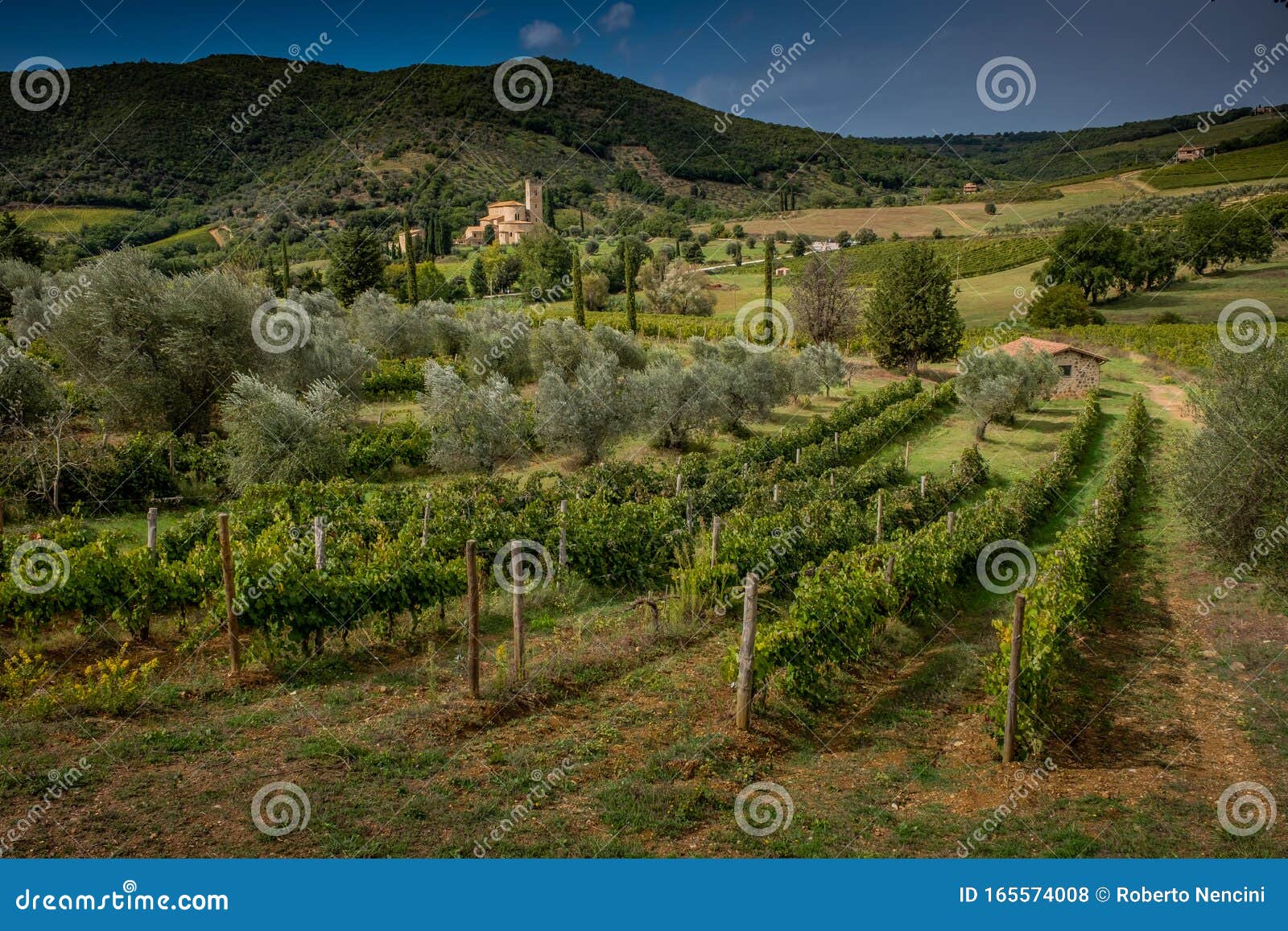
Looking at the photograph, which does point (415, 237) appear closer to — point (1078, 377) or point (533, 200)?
point (533, 200)

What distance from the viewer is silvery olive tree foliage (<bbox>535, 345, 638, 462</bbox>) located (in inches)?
976

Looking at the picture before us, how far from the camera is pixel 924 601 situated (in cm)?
1340

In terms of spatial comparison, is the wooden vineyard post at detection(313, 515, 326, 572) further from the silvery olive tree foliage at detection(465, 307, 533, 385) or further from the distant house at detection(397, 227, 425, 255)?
the distant house at detection(397, 227, 425, 255)

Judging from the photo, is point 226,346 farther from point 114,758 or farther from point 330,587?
point 114,758

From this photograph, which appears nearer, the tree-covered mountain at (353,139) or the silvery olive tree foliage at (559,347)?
the silvery olive tree foliage at (559,347)

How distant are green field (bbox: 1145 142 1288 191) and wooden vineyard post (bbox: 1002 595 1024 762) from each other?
92.2 metres

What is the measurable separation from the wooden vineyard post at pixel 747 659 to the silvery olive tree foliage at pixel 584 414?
661 inches

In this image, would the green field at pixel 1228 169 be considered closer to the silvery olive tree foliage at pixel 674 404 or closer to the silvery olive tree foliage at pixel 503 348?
the silvery olive tree foliage at pixel 674 404

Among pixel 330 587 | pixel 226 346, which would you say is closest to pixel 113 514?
pixel 226 346

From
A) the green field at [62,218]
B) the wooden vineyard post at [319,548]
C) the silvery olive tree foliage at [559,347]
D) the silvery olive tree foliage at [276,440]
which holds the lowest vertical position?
the wooden vineyard post at [319,548]

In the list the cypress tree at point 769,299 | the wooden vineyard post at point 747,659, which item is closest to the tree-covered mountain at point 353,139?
the cypress tree at point 769,299

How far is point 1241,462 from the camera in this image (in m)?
15.8

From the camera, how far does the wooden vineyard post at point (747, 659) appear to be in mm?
8336

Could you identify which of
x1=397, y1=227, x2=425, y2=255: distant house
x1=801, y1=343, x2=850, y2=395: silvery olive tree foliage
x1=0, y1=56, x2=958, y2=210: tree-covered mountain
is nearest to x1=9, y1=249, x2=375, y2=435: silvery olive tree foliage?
x1=801, y1=343, x2=850, y2=395: silvery olive tree foliage
